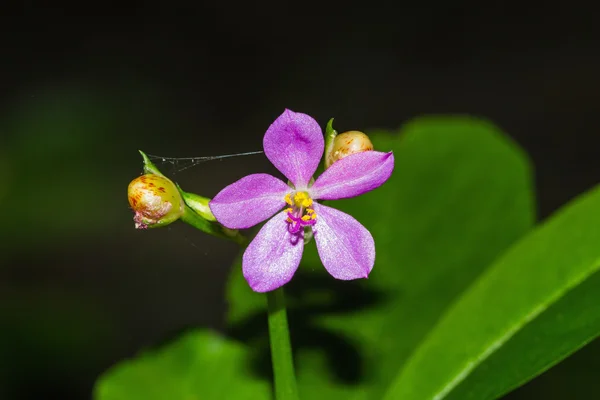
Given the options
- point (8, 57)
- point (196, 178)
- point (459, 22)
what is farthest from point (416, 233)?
point (459, 22)

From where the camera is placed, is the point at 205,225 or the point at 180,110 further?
the point at 180,110

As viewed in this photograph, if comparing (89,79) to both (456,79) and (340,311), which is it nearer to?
(456,79)

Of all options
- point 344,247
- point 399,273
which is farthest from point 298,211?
point 399,273

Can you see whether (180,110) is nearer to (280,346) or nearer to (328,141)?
(328,141)

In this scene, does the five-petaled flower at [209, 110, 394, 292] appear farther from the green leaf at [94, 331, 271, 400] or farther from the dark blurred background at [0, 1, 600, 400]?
the dark blurred background at [0, 1, 600, 400]

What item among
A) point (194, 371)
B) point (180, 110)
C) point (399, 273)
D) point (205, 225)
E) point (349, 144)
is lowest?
point (194, 371)

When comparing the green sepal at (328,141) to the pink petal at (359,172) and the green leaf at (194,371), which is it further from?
the green leaf at (194,371)

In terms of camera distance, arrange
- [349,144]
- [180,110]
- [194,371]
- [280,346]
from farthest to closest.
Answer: [180,110]
[194,371]
[349,144]
[280,346]
